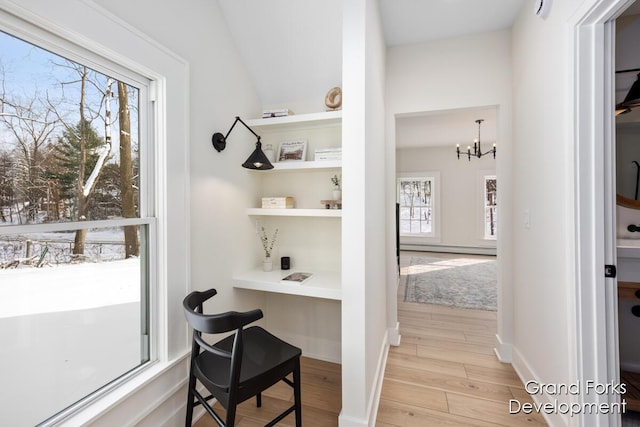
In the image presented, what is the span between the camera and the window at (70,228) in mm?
961

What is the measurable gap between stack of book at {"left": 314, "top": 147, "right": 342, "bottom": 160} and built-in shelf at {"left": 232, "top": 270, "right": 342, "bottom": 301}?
0.90m

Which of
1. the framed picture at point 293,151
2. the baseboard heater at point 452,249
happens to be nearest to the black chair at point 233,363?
the framed picture at point 293,151

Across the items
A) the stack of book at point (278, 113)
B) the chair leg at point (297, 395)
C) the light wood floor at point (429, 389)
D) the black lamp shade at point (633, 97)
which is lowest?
the light wood floor at point (429, 389)

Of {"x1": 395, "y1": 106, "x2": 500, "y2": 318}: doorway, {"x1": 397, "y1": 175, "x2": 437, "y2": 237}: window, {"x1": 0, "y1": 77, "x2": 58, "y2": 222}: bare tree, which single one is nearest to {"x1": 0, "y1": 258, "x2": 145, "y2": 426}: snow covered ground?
{"x1": 0, "y1": 77, "x2": 58, "y2": 222}: bare tree

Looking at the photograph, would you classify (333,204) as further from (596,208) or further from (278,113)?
(596,208)

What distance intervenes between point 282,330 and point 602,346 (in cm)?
203

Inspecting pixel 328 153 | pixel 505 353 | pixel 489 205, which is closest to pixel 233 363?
pixel 328 153

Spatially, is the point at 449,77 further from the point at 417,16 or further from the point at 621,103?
the point at 621,103

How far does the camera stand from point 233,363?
3.75 feet

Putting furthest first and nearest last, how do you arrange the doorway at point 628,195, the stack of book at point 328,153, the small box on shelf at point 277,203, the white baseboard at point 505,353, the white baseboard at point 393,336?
the white baseboard at point 393,336
the white baseboard at point 505,353
the small box on shelf at point 277,203
the stack of book at point 328,153
the doorway at point 628,195

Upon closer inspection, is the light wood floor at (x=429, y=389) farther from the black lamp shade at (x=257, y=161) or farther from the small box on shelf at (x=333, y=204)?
the black lamp shade at (x=257, y=161)

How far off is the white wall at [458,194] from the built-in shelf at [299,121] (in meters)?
5.61

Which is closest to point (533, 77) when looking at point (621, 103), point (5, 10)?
point (621, 103)

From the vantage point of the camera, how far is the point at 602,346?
1243mm
